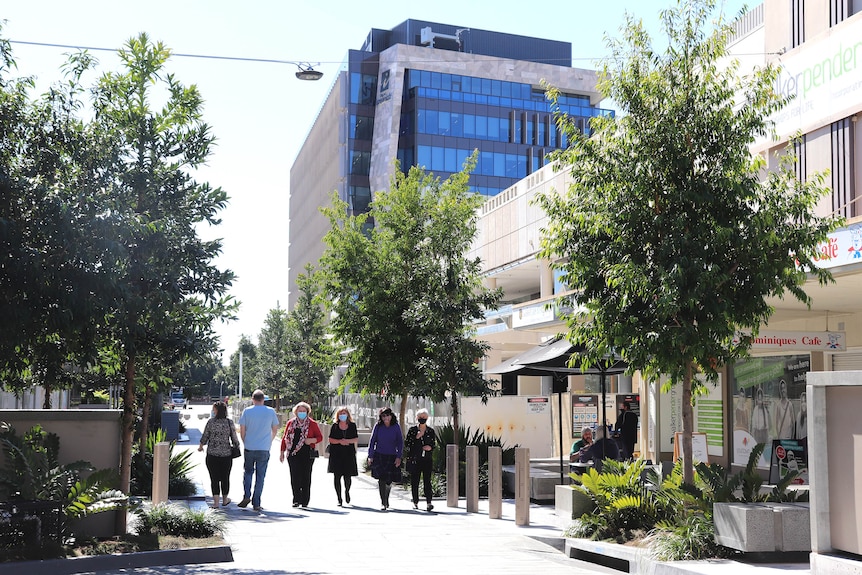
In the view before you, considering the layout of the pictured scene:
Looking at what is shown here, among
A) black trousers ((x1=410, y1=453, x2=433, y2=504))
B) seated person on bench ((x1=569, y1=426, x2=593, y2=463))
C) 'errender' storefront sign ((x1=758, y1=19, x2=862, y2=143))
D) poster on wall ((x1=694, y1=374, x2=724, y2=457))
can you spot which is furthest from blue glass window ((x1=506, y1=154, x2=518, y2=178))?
black trousers ((x1=410, y1=453, x2=433, y2=504))

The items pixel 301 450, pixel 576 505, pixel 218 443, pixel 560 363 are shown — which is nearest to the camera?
pixel 576 505

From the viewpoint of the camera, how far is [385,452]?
16.9 meters

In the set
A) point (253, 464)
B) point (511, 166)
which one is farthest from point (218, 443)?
point (511, 166)

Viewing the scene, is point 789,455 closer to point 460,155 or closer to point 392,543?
point 392,543

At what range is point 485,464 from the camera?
65.1 ft

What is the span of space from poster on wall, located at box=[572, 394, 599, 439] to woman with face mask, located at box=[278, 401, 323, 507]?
9952mm

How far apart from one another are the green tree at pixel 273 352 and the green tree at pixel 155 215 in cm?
5087

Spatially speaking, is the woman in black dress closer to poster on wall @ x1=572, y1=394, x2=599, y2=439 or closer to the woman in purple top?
the woman in purple top

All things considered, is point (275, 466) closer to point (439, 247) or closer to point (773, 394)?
point (439, 247)

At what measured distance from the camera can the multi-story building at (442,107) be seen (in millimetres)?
82938

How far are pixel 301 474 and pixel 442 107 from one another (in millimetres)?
68720

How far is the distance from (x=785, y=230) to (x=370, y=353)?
1284 cm

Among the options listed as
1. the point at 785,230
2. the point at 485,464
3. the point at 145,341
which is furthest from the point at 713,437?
the point at 145,341

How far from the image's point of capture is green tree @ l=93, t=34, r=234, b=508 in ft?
39.3
